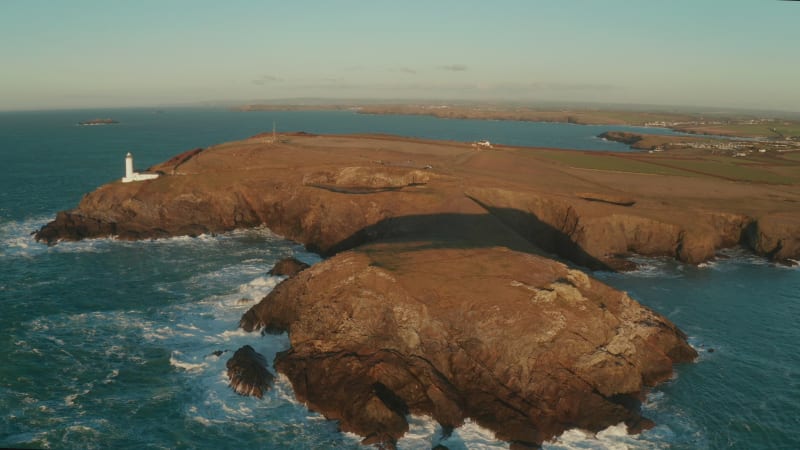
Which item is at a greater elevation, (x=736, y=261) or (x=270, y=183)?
(x=270, y=183)

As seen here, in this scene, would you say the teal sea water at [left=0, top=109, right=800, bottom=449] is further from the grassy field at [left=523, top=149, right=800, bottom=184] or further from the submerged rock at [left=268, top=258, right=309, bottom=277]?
the grassy field at [left=523, top=149, right=800, bottom=184]

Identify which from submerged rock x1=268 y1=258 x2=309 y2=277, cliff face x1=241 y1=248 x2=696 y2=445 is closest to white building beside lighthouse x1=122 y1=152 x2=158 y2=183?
submerged rock x1=268 y1=258 x2=309 y2=277

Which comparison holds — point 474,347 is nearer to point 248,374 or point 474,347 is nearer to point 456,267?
point 456,267

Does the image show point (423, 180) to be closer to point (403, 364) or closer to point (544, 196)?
point (544, 196)

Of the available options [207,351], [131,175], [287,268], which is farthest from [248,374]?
[131,175]

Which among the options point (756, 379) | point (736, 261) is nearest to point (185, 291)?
point (756, 379)

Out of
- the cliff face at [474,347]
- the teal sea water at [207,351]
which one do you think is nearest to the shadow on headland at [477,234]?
the teal sea water at [207,351]
